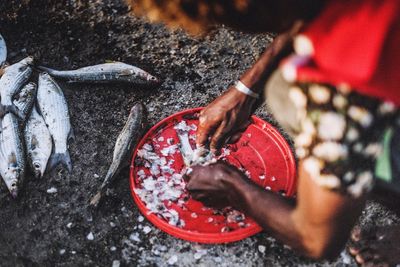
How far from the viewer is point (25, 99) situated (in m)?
3.37

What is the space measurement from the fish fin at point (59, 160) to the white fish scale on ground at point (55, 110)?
0.10 feet

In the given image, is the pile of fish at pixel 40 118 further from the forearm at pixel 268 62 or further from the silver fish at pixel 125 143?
the forearm at pixel 268 62

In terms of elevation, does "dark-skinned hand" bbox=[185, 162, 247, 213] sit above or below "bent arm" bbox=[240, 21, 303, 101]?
below

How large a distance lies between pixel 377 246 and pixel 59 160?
85.1 inches

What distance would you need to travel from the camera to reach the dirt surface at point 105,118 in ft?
9.06

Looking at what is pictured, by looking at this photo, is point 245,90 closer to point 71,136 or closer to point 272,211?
point 272,211

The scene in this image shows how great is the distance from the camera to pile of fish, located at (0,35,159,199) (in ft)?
9.89

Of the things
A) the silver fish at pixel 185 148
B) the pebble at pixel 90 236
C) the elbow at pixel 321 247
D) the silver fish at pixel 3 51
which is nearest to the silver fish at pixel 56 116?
the silver fish at pixel 3 51

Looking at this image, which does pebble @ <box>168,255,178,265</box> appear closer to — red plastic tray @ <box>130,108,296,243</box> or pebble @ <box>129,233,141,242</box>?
red plastic tray @ <box>130,108,296,243</box>

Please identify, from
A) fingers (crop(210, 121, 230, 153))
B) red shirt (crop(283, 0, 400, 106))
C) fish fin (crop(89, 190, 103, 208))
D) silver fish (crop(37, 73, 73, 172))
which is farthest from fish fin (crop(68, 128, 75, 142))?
red shirt (crop(283, 0, 400, 106))

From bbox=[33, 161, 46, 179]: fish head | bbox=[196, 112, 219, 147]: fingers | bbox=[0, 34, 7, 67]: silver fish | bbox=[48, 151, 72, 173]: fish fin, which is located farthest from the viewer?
bbox=[0, 34, 7, 67]: silver fish

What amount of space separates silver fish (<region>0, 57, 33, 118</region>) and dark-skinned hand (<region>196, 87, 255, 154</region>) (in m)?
1.48

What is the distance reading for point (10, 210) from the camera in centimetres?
292

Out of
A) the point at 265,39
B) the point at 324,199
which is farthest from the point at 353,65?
the point at 265,39
